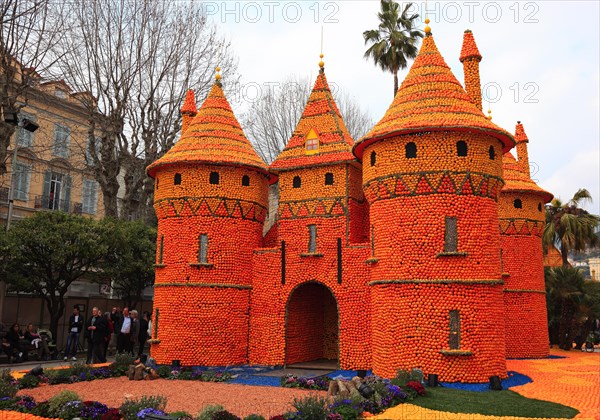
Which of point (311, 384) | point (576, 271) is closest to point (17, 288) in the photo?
point (311, 384)

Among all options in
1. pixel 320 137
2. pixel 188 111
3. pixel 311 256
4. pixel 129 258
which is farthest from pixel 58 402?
pixel 188 111

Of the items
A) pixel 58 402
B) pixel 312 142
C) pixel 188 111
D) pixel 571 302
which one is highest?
pixel 188 111

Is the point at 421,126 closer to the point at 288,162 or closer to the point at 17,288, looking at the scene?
the point at 288,162

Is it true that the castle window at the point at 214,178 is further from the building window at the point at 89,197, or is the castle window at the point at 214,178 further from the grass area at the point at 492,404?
the building window at the point at 89,197

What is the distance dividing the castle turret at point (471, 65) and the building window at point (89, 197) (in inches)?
984

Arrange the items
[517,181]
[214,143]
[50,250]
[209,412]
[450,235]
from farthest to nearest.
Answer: [517,181], [50,250], [214,143], [450,235], [209,412]

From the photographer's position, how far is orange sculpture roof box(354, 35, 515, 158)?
48.2 feet

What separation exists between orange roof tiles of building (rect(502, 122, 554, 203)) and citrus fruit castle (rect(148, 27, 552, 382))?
76 mm

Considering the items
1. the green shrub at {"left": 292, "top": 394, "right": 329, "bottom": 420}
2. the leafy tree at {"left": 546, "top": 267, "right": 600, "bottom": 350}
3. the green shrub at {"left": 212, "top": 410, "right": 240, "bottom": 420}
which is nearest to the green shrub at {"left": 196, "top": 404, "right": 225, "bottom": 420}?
the green shrub at {"left": 212, "top": 410, "right": 240, "bottom": 420}

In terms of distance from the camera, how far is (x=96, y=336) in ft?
60.4

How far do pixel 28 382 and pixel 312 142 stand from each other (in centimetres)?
1182

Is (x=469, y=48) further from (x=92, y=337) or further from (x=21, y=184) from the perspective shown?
(x=21, y=184)

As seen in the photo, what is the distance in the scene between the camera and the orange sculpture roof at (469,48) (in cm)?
1823

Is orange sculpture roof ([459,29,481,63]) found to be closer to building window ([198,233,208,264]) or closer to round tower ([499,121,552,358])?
round tower ([499,121,552,358])
